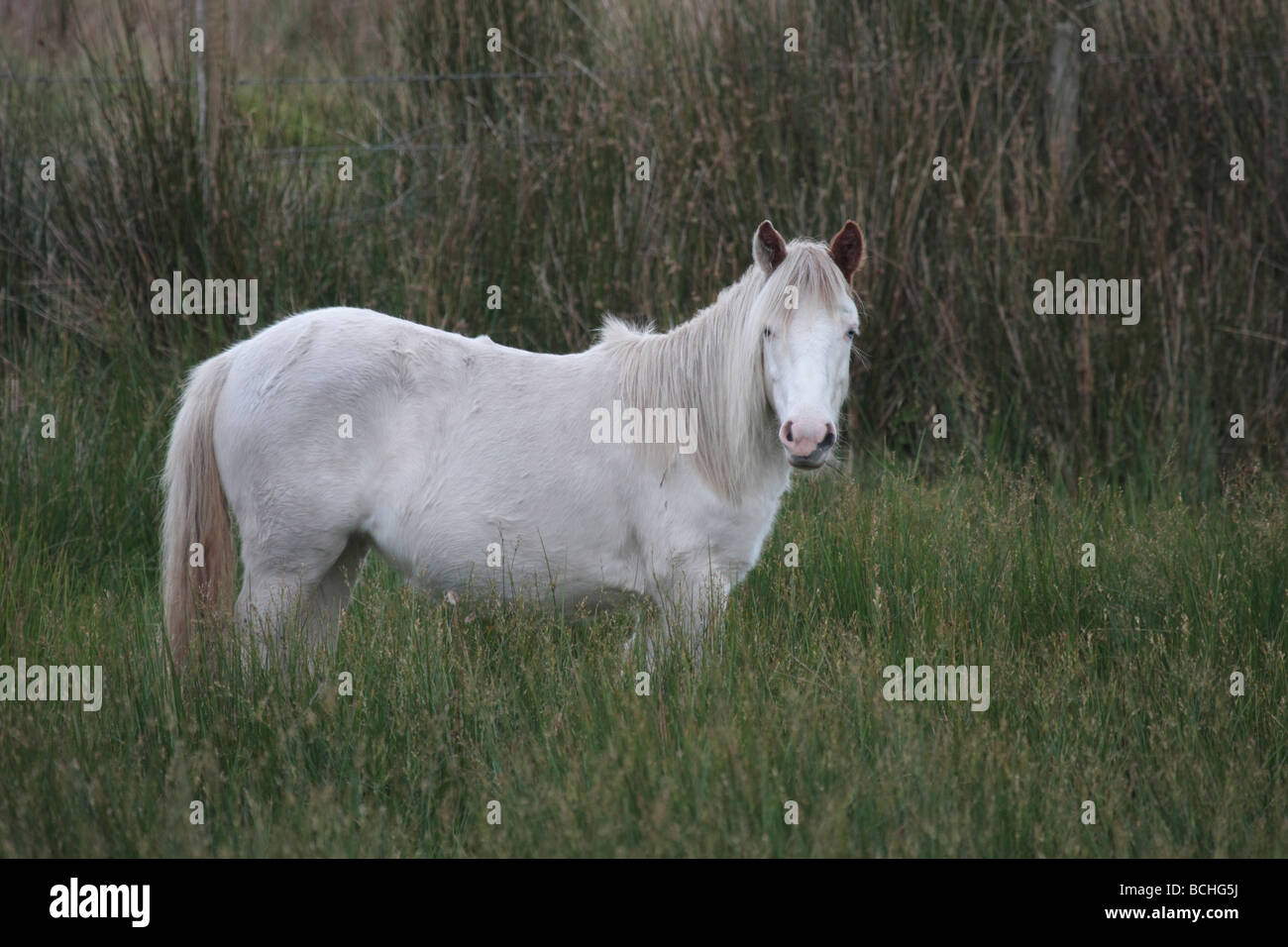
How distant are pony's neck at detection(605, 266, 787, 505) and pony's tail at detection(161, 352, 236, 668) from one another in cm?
129

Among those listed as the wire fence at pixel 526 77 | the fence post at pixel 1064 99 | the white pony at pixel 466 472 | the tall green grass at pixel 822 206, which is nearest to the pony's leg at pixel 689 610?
the white pony at pixel 466 472

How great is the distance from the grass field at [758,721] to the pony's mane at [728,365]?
462 mm

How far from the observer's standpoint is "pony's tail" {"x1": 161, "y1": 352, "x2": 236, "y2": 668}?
3.81 metres

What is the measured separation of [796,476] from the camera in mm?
5059

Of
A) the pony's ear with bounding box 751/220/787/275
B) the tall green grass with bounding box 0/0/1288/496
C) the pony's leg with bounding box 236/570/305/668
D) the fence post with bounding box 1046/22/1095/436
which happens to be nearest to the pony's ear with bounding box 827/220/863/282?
the pony's ear with bounding box 751/220/787/275

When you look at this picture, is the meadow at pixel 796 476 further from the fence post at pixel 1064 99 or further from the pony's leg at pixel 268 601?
the pony's leg at pixel 268 601

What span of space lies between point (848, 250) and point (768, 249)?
0.25 meters

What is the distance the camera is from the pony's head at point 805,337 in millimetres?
3309

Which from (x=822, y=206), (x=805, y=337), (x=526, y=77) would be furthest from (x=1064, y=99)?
(x=805, y=337)

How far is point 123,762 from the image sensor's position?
10.3ft

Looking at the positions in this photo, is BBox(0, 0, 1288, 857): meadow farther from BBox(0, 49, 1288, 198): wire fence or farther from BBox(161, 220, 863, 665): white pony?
BBox(161, 220, 863, 665): white pony

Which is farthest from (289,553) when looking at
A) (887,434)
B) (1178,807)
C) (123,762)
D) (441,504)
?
(887,434)

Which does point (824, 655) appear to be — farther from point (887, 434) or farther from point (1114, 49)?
point (1114, 49)

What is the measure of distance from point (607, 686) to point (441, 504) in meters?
0.80
